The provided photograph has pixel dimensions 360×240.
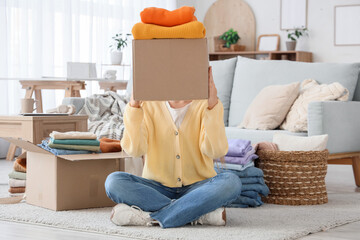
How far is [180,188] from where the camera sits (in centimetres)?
245

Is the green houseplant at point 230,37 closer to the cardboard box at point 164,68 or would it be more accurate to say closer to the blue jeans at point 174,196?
the blue jeans at point 174,196

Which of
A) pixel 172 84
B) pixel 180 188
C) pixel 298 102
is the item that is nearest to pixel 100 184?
pixel 180 188

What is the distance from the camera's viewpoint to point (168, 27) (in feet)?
6.81

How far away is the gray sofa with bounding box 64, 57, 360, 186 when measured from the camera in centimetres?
349

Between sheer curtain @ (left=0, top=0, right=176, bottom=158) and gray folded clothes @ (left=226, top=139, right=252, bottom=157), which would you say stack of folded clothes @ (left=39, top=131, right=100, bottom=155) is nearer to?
gray folded clothes @ (left=226, top=139, right=252, bottom=157)

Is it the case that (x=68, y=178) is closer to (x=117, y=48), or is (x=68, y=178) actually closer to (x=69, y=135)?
(x=69, y=135)

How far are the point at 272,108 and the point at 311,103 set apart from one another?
1.37ft

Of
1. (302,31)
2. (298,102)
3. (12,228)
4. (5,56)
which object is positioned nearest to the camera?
(12,228)

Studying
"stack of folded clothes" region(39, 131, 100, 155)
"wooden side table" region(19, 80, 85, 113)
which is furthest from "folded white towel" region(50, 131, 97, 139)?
"wooden side table" region(19, 80, 85, 113)

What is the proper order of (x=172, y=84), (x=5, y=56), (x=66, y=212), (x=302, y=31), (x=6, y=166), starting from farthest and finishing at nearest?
(x=302, y=31), (x=5, y=56), (x=6, y=166), (x=66, y=212), (x=172, y=84)

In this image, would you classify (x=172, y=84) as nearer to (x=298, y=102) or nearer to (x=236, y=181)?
(x=236, y=181)

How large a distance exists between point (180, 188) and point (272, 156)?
29.1 inches

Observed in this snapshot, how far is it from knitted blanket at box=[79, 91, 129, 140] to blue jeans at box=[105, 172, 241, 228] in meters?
1.60

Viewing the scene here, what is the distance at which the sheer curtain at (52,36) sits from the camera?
5578 mm
